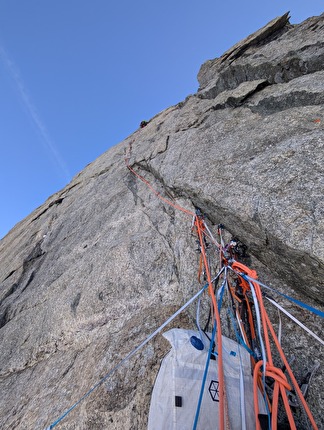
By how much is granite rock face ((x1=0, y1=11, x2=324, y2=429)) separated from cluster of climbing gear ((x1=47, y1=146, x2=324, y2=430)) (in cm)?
25

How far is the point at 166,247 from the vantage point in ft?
21.6

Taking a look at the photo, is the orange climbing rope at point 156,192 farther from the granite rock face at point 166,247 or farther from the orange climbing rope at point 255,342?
the granite rock face at point 166,247

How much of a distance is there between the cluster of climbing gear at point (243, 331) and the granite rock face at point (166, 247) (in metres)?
0.25

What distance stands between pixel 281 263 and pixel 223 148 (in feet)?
10.0

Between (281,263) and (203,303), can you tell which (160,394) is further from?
→ (281,263)

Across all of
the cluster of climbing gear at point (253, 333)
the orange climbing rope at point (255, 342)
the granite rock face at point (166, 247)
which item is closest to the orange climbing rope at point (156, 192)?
the orange climbing rope at point (255, 342)

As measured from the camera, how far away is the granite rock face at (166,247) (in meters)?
3.88

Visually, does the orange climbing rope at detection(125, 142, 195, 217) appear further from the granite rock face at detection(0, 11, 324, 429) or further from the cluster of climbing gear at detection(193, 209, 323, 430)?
the cluster of climbing gear at detection(193, 209, 323, 430)

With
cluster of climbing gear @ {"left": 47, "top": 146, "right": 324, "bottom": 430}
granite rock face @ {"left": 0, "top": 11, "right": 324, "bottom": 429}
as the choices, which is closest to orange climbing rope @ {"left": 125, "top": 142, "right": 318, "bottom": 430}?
cluster of climbing gear @ {"left": 47, "top": 146, "right": 324, "bottom": 430}

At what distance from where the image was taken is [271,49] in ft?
30.5

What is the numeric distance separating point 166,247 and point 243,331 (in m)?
3.02

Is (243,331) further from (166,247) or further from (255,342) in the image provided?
(166,247)

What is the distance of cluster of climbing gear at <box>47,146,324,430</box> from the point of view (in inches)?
108

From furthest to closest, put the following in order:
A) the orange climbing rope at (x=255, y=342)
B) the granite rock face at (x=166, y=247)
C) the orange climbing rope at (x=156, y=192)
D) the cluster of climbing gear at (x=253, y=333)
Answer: the orange climbing rope at (x=156, y=192) < the granite rock face at (x=166, y=247) < the cluster of climbing gear at (x=253, y=333) < the orange climbing rope at (x=255, y=342)
